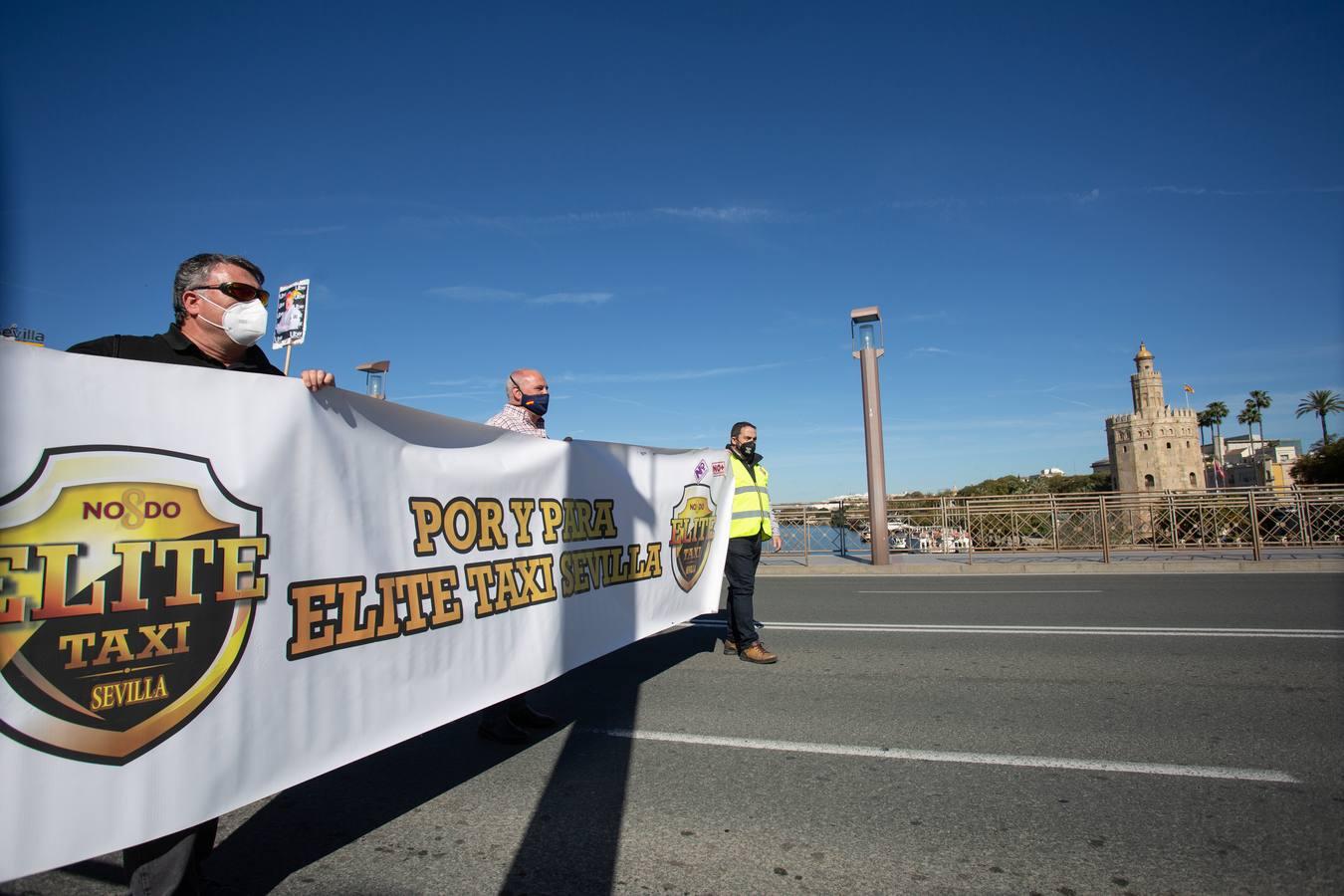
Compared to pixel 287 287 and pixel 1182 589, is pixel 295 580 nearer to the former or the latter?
pixel 287 287

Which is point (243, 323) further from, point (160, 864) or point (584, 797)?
point (584, 797)

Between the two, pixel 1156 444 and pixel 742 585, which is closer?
pixel 742 585

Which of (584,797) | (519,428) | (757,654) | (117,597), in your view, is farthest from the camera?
(757,654)

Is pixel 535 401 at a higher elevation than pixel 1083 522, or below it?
higher

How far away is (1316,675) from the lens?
5.07 meters

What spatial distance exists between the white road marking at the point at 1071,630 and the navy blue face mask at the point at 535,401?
13.8ft

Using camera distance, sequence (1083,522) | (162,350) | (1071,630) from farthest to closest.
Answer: (1083,522) < (1071,630) < (162,350)

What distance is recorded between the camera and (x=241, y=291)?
8.89 ft

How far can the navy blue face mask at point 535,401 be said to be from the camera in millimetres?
4496

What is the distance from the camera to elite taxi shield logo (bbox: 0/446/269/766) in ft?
6.27

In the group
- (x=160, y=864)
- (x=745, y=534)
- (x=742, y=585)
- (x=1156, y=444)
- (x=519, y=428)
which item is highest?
(x=1156, y=444)

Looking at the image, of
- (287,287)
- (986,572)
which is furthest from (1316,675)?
(287,287)

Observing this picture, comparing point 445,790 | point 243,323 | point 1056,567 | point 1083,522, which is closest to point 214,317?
point 243,323

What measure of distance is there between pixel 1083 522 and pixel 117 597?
19.7m
